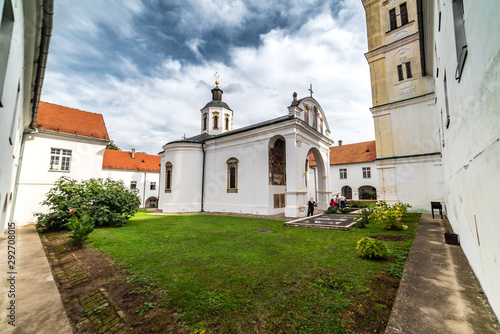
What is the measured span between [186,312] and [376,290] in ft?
10.4

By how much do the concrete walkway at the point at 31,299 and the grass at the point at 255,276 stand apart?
1288 mm

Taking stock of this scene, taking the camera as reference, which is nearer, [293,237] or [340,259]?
[340,259]

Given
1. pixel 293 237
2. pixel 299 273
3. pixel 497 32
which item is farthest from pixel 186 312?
pixel 293 237

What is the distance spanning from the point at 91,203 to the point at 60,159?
5.72 meters

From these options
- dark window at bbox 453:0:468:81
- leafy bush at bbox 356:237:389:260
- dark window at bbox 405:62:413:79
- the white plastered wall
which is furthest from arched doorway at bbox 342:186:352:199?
the white plastered wall

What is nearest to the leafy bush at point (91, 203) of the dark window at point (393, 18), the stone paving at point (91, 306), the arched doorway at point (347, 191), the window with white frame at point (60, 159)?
the window with white frame at point (60, 159)

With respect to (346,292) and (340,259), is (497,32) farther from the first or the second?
(340,259)

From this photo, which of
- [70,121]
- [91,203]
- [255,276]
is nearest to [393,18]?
[255,276]

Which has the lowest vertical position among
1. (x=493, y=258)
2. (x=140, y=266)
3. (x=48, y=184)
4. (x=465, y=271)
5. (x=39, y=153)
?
(x=140, y=266)

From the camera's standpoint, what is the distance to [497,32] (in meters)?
1.82

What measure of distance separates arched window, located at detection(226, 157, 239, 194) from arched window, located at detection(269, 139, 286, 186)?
3158 millimetres

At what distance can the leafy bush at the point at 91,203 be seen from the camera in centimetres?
1020

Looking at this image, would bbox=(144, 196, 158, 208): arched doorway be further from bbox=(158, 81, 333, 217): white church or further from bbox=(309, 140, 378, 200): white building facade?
bbox=(309, 140, 378, 200): white building facade

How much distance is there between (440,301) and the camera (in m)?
2.80
